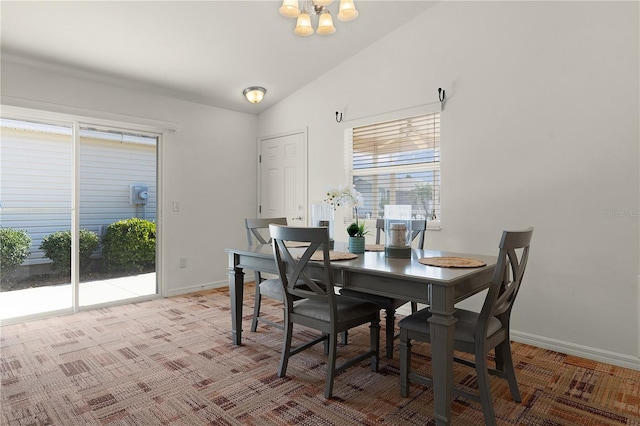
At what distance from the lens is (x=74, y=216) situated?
378cm

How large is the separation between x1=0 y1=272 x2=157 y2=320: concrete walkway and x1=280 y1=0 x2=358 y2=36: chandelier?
10.5 ft

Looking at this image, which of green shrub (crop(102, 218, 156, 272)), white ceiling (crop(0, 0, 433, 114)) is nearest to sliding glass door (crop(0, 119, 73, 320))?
green shrub (crop(102, 218, 156, 272))

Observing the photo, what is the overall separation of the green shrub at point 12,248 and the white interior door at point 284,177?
2.57 meters

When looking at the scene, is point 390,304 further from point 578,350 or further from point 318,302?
point 578,350

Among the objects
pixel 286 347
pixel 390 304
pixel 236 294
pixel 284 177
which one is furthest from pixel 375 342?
pixel 284 177

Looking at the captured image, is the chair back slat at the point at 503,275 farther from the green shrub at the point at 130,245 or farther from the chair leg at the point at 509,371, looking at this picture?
the green shrub at the point at 130,245

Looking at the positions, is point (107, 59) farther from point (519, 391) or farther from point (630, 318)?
point (630, 318)

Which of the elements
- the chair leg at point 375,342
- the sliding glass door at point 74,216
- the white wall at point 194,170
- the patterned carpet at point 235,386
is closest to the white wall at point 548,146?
Answer: the patterned carpet at point 235,386

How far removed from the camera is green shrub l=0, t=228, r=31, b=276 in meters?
3.42

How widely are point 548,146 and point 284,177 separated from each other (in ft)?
9.75

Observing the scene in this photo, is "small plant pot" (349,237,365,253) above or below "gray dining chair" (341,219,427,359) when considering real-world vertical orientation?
above

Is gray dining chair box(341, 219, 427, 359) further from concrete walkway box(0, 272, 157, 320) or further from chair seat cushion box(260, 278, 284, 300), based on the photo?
concrete walkway box(0, 272, 157, 320)

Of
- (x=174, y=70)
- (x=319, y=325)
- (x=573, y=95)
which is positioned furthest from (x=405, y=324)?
(x=174, y=70)

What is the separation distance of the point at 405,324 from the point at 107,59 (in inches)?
135
